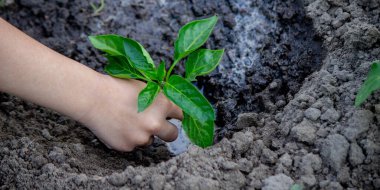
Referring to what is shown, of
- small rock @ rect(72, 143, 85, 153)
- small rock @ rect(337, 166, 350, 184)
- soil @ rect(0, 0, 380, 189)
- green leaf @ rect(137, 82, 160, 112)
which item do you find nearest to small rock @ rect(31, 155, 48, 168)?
soil @ rect(0, 0, 380, 189)

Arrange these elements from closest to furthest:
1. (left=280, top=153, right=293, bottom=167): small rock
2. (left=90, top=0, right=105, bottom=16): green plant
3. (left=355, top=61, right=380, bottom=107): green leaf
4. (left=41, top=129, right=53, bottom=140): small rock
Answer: (left=355, top=61, right=380, bottom=107): green leaf
(left=280, top=153, right=293, bottom=167): small rock
(left=41, top=129, right=53, bottom=140): small rock
(left=90, top=0, right=105, bottom=16): green plant

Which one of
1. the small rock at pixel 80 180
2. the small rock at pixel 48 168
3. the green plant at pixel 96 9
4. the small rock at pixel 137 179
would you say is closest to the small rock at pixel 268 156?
the small rock at pixel 137 179

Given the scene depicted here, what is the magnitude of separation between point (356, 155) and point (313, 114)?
18cm

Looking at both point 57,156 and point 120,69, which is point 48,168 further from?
point 120,69

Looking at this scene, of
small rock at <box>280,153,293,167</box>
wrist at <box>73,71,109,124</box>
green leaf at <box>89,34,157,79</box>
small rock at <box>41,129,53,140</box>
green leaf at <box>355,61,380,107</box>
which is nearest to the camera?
green leaf at <box>355,61,380,107</box>

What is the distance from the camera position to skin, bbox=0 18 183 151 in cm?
143

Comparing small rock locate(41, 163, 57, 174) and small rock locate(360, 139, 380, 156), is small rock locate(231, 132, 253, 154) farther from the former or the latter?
small rock locate(41, 163, 57, 174)

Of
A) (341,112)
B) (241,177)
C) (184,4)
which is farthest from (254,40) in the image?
(241,177)

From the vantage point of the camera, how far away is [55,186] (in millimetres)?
1369

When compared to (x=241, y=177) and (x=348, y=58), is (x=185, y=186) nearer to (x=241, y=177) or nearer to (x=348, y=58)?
(x=241, y=177)

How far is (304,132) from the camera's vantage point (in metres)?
1.33

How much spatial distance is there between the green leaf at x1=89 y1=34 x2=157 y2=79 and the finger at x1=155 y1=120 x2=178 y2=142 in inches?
7.1

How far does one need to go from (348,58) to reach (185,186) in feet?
2.09

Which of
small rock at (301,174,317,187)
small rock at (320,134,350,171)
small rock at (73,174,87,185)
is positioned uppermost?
small rock at (320,134,350,171)
